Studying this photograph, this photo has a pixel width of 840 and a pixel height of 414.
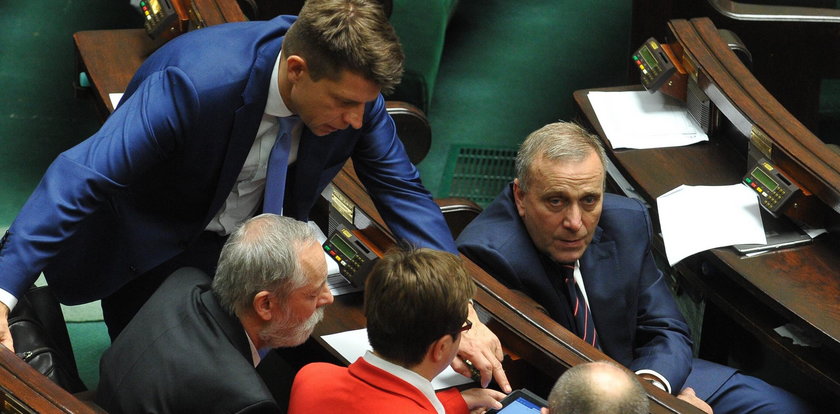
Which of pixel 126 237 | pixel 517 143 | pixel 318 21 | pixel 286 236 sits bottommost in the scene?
pixel 517 143

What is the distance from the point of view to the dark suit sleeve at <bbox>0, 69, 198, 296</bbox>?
207 centimetres

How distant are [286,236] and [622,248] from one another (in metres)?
1.01

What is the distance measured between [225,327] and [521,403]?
1.86ft

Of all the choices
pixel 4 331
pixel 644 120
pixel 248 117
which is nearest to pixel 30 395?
pixel 4 331

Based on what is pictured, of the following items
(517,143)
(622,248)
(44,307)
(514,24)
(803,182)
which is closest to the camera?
(44,307)

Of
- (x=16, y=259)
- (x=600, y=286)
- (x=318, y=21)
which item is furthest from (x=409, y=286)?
(x=600, y=286)

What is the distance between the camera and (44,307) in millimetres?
2613

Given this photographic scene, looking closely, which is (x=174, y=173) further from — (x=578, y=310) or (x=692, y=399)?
(x=692, y=399)

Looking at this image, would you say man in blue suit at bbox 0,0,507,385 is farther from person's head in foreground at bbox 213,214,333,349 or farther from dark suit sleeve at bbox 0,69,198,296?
person's head in foreground at bbox 213,214,333,349

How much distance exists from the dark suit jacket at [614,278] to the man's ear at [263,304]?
713mm

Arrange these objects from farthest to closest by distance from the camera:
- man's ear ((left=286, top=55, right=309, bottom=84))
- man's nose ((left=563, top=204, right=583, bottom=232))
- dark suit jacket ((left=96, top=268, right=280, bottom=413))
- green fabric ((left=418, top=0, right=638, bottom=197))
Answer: green fabric ((left=418, top=0, right=638, bottom=197))
man's nose ((left=563, top=204, right=583, bottom=232))
man's ear ((left=286, top=55, right=309, bottom=84))
dark suit jacket ((left=96, top=268, right=280, bottom=413))

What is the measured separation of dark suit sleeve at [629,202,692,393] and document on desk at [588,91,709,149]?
0.62 meters

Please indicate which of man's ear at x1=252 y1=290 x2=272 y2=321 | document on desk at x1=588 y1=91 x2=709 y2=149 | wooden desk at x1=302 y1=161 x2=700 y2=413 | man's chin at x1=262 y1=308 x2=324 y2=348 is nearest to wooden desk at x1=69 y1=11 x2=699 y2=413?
wooden desk at x1=302 y1=161 x2=700 y2=413

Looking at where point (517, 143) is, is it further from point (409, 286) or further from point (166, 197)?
point (409, 286)
